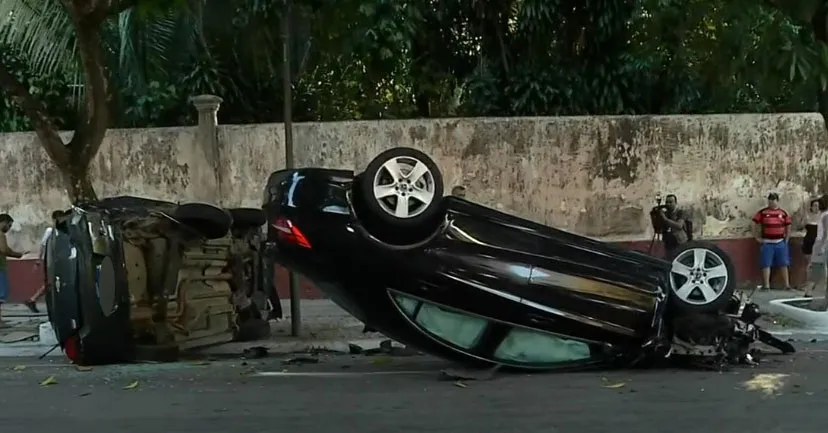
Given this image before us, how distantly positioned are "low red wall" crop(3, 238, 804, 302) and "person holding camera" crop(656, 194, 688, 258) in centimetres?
21

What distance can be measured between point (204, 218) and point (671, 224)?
7511mm

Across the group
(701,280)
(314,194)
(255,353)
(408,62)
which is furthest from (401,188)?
(408,62)

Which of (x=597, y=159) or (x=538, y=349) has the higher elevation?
(x=597, y=159)

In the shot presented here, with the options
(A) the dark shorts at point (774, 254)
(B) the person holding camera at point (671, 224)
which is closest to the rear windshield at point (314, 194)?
(B) the person holding camera at point (671, 224)

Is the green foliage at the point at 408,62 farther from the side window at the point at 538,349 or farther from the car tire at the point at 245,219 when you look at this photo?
the side window at the point at 538,349

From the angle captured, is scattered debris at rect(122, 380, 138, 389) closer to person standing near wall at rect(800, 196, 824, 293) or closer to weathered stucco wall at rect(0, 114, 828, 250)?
weathered stucco wall at rect(0, 114, 828, 250)

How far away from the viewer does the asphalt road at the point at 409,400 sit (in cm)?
591

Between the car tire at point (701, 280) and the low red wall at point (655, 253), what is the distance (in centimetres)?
644

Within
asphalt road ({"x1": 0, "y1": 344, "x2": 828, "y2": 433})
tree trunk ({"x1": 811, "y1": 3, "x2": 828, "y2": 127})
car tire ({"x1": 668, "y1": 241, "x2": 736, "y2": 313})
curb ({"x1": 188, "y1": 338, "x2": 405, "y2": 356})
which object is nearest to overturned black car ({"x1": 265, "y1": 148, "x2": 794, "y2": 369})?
car tire ({"x1": 668, "y1": 241, "x2": 736, "y2": 313})

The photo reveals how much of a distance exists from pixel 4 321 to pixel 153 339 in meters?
4.48

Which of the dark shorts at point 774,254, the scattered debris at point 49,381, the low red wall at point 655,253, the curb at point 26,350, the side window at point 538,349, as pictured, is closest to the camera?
the side window at point 538,349

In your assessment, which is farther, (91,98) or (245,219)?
(91,98)

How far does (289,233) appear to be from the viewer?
21.8ft

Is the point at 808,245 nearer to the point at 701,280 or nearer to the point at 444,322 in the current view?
the point at 701,280
